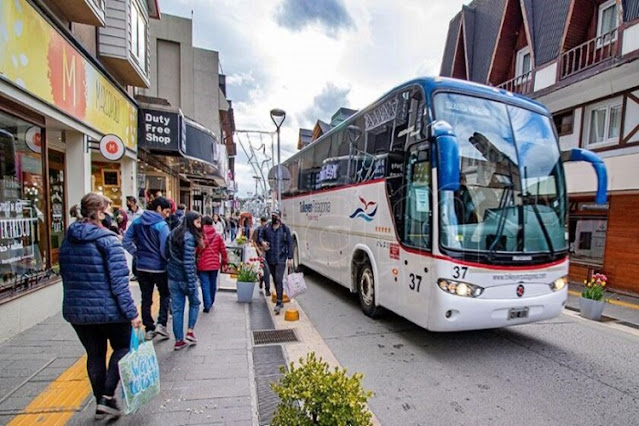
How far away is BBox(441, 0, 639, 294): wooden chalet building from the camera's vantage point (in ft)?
25.3

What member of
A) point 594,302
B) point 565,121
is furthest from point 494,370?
point 565,121

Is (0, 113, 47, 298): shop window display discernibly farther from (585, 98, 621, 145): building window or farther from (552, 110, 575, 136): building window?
(552, 110, 575, 136): building window

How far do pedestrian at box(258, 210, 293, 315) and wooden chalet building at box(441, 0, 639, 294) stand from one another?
817cm

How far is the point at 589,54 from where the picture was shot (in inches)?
359

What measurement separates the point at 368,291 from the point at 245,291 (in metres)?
2.49

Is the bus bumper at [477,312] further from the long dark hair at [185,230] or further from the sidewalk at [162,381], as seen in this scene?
the long dark hair at [185,230]

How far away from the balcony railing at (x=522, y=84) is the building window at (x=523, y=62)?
0.27 meters

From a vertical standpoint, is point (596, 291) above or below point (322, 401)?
below

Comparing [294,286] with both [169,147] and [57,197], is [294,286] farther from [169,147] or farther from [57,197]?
[169,147]

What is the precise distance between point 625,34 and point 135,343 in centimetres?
1144

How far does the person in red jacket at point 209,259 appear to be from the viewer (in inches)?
210

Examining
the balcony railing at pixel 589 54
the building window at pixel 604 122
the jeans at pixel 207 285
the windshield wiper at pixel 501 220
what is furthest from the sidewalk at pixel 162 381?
the balcony railing at pixel 589 54

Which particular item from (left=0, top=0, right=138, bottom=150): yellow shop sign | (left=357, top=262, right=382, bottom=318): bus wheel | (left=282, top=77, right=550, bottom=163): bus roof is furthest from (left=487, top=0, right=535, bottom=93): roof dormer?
(left=0, top=0, right=138, bottom=150): yellow shop sign

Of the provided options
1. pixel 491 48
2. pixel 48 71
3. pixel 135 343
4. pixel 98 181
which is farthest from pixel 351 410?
A: pixel 491 48
